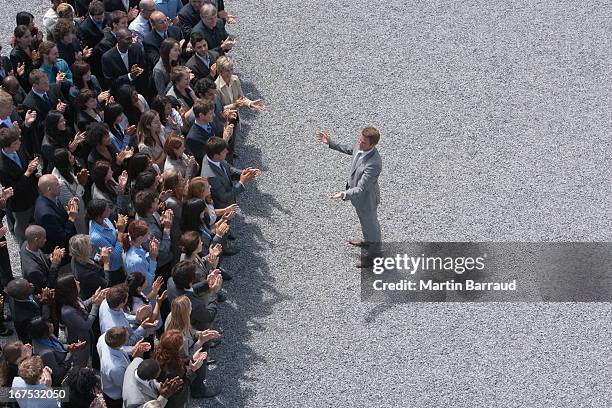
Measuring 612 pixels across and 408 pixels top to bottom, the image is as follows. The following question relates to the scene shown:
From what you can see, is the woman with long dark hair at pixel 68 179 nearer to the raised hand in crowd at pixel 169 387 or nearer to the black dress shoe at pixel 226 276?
the black dress shoe at pixel 226 276

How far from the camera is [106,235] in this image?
11.3 meters

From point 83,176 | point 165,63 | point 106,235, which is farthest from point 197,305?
point 165,63

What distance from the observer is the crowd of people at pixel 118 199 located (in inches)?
394

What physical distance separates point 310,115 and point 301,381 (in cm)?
538

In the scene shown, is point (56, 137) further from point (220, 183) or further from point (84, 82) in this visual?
point (220, 183)

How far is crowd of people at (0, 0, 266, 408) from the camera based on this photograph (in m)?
10.0

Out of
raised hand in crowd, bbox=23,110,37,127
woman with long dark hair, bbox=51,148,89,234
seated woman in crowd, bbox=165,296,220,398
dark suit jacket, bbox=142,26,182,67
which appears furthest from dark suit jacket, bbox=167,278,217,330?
dark suit jacket, bbox=142,26,182,67

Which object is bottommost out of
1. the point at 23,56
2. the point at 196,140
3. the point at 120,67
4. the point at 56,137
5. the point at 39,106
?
the point at 56,137

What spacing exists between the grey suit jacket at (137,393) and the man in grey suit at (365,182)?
11.9 feet

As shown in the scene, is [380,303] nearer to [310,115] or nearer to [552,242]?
[552,242]

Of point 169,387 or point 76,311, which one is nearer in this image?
point 169,387

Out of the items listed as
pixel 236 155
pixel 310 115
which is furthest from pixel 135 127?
pixel 310 115

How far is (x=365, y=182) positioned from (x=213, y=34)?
162 inches

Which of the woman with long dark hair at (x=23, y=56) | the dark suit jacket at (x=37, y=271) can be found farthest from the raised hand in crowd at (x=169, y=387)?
the woman with long dark hair at (x=23, y=56)
